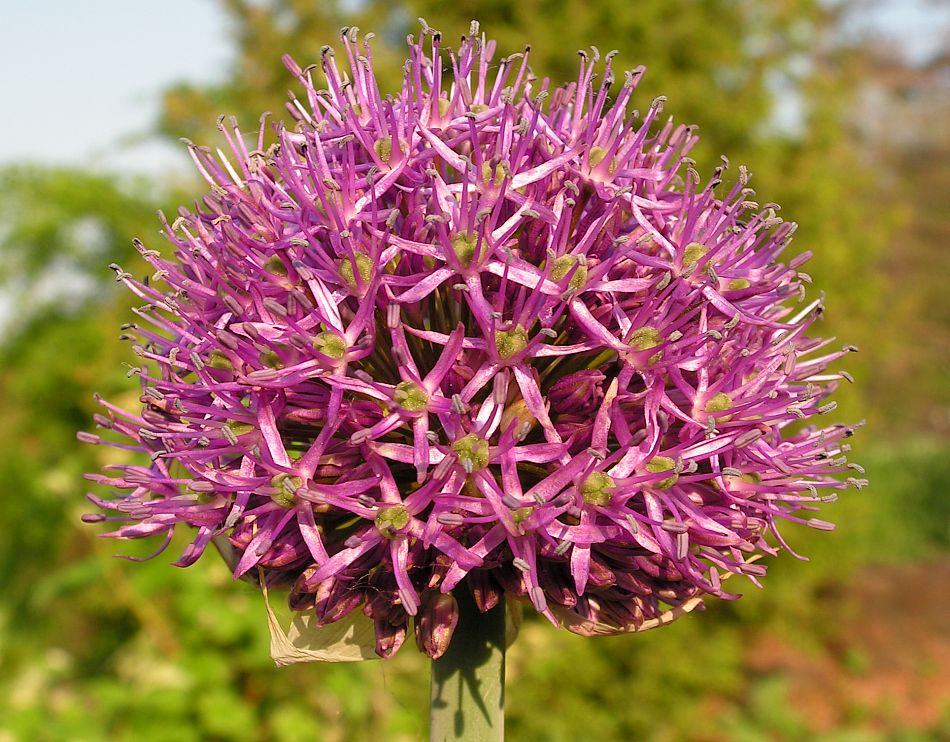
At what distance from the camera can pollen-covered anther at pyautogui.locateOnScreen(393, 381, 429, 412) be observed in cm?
149

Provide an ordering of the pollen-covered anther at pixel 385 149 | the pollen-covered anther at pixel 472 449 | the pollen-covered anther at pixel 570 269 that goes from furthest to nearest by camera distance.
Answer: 1. the pollen-covered anther at pixel 385 149
2. the pollen-covered anther at pixel 570 269
3. the pollen-covered anther at pixel 472 449

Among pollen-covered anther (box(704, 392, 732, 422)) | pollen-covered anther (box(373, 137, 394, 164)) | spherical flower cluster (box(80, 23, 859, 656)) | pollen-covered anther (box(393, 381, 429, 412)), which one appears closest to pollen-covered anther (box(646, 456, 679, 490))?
spherical flower cluster (box(80, 23, 859, 656))

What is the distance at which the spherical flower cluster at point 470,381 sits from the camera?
151 centimetres

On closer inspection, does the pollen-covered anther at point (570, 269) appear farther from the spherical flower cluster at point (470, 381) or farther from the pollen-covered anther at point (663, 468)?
the pollen-covered anther at point (663, 468)

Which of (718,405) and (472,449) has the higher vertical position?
(718,405)

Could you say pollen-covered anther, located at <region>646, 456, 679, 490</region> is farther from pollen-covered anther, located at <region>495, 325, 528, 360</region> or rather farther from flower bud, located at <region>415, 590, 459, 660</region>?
flower bud, located at <region>415, 590, 459, 660</region>

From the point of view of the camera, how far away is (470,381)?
5.07ft

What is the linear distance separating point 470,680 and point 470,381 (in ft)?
2.01

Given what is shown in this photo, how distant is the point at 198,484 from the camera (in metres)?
1.58

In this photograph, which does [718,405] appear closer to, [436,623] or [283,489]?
[436,623]

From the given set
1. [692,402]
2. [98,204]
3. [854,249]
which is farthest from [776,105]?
[98,204]

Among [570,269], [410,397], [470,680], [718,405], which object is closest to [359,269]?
[410,397]

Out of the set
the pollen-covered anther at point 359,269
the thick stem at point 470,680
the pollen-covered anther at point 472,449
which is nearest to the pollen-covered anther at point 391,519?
the pollen-covered anther at point 472,449

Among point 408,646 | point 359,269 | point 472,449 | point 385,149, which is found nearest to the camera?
point 472,449
